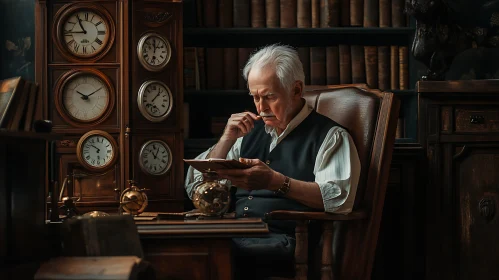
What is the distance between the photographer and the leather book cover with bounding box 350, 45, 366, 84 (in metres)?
4.46

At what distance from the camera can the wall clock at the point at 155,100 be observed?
13.5 feet

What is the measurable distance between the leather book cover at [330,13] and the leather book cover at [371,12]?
159mm

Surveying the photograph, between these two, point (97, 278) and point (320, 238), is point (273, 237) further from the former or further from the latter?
point (97, 278)

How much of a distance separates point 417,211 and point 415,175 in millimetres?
188

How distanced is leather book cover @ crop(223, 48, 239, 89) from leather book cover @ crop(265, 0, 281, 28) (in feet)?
0.82

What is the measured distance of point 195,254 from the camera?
246 centimetres

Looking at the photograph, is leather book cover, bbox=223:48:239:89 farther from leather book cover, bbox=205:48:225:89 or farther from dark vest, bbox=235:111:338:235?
dark vest, bbox=235:111:338:235

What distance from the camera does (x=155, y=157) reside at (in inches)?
164

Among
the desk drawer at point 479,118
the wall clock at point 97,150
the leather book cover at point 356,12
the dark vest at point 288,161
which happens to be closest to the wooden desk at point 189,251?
the dark vest at point 288,161

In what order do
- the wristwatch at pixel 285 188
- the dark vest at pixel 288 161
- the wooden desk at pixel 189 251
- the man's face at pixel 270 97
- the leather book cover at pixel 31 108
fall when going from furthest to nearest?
1. the man's face at pixel 270 97
2. the dark vest at pixel 288 161
3. the wristwatch at pixel 285 188
4. the wooden desk at pixel 189 251
5. the leather book cover at pixel 31 108

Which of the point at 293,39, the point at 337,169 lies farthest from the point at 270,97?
the point at 293,39

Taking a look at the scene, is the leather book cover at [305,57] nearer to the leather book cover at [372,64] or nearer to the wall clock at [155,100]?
the leather book cover at [372,64]

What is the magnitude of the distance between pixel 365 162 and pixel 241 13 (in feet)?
4.96

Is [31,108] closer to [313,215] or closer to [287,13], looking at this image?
[313,215]
